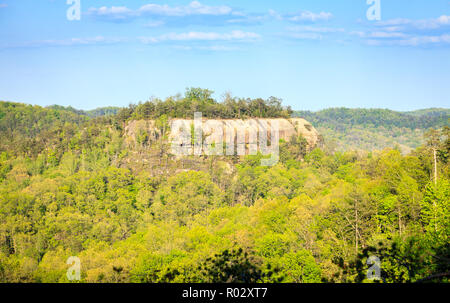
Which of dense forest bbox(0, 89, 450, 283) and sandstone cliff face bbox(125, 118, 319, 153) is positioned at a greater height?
sandstone cliff face bbox(125, 118, 319, 153)

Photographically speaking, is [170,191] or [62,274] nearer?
[62,274]

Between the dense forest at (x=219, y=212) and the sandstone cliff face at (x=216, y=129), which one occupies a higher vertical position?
the sandstone cliff face at (x=216, y=129)

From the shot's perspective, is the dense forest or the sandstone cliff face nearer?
the dense forest
